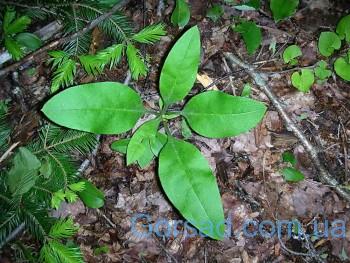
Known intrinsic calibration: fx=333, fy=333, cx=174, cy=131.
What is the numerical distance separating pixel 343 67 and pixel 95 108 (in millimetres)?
1777

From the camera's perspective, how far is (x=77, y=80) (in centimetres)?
246

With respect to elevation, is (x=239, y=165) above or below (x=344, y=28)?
below

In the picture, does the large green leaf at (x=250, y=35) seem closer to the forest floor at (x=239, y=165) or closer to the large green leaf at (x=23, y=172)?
the forest floor at (x=239, y=165)

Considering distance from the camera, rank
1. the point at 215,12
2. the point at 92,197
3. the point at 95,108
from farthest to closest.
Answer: the point at 215,12 → the point at 92,197 → the point at 95,108

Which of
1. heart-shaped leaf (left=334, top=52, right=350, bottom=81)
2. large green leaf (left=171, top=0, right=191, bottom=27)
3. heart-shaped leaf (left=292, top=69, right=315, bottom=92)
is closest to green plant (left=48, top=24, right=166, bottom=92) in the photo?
large green leaf (left=171, top=0, right=191, bottom=27)

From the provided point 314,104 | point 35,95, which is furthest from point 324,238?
point 35,95

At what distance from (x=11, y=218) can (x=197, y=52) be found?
1.46 metres

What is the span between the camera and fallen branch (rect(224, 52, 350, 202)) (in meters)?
2.29


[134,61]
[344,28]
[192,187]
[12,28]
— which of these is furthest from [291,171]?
[12,28]

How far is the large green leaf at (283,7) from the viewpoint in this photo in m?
2.52

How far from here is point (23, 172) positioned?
195 centimetres

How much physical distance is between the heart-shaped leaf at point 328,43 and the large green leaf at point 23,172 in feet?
7.00

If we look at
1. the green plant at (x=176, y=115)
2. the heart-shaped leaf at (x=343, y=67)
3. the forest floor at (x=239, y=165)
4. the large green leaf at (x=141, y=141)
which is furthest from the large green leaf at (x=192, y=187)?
the heart-shaped leaf at (x=343, y=67)

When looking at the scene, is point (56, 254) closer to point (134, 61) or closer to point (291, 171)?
point (134, 61)
